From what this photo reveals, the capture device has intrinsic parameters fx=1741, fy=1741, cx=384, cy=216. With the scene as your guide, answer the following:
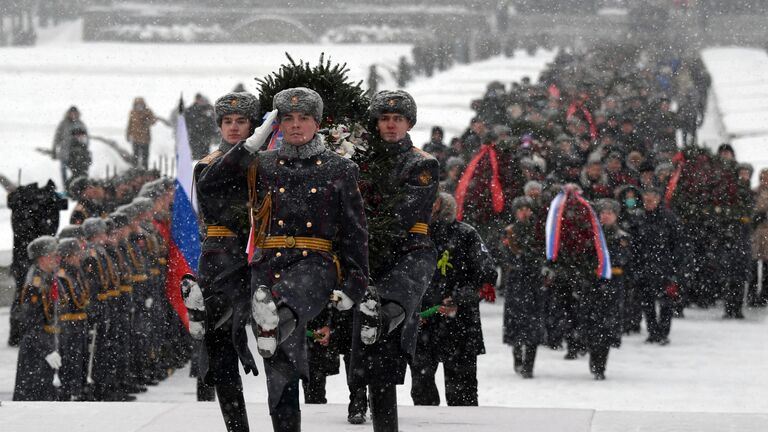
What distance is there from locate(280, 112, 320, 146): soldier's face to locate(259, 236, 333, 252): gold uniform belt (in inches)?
16.1

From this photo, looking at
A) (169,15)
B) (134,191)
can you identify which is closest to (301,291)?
(134,191)

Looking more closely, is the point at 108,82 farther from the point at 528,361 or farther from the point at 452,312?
the point at 452,312

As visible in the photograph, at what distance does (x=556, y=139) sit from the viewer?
61.4ft

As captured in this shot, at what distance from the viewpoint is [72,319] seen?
1205 cm

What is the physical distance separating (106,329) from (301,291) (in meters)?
5.95

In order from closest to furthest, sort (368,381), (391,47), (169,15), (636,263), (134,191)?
(368,381), (636,263), (134,191), (391,47), (169,15)

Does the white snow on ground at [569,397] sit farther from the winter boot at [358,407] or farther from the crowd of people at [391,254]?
the crowd of people at [391,254]

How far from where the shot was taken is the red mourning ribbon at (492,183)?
1720cm

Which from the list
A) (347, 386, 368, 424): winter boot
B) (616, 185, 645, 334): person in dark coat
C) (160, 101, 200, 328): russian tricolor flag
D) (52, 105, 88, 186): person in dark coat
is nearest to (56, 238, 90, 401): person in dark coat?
(160, 101, 200, 328): russian tricolor flag

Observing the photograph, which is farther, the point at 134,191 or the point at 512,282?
the point at 134,191

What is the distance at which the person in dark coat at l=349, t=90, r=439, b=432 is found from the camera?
769cm

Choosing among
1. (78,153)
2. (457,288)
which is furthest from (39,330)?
(78,153)

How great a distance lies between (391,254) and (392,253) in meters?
0.01

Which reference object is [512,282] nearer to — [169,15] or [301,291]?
[301,291]
